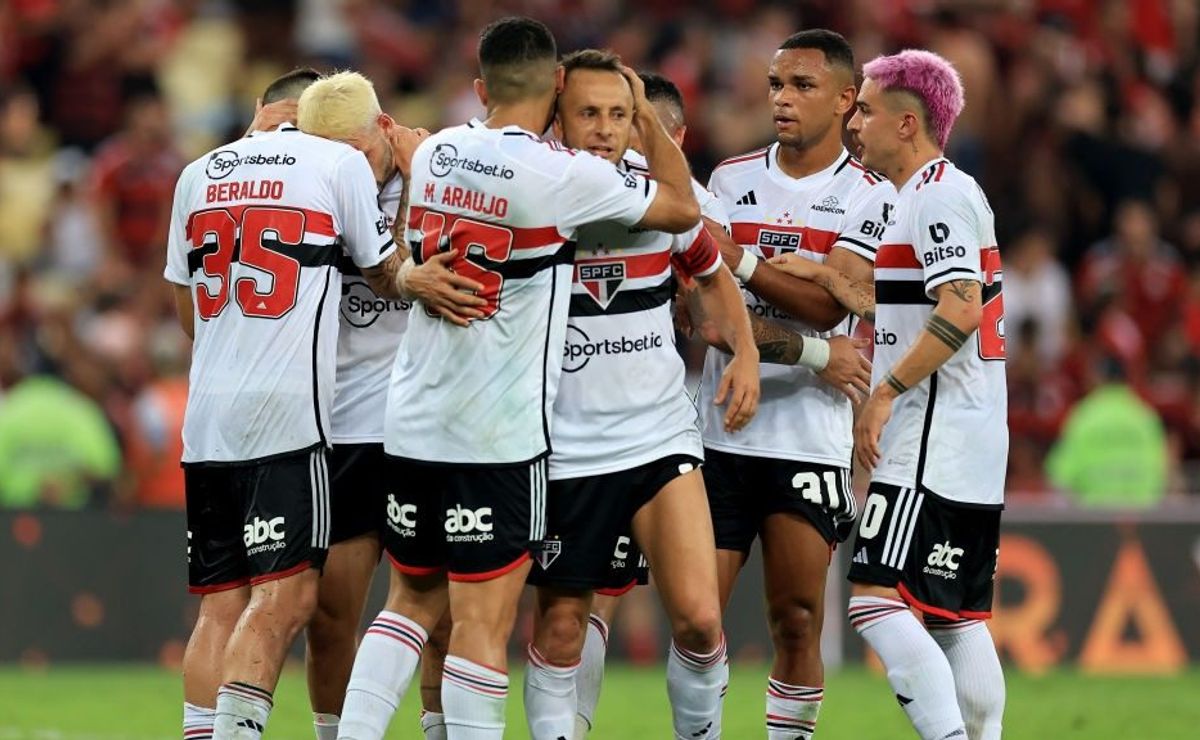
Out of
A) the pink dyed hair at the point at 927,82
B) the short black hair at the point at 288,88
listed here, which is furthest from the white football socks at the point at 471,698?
the pink dyed hair at the point at 927,82

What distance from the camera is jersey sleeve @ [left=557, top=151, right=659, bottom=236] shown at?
742 centimetres

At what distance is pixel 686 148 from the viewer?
1802 centimetres

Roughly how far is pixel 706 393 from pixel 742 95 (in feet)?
32.3

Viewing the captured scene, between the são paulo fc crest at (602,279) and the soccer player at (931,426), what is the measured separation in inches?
40.7

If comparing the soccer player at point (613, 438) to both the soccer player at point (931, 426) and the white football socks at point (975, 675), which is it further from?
the white football socks at point (975, 675)

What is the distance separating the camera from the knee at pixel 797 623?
8.66m

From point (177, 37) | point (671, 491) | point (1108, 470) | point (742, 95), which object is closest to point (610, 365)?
point (671, 491)

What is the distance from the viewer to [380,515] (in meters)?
8.59

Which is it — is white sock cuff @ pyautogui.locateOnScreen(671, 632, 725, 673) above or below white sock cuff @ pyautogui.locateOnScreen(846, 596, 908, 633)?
below

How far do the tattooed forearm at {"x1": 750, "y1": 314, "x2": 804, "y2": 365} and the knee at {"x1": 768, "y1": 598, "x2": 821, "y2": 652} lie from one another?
3.20 ft

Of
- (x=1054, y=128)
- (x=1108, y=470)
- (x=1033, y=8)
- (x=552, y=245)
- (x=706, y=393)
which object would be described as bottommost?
(x=1108, y=470)

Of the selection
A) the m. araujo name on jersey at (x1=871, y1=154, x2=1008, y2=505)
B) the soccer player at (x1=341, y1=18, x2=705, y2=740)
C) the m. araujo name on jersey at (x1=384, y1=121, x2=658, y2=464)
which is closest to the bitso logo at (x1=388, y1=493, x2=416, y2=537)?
the soccer player at (x1=341, y1=18, x2=705, y2=740)

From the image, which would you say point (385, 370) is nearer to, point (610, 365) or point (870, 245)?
point (610, 365)

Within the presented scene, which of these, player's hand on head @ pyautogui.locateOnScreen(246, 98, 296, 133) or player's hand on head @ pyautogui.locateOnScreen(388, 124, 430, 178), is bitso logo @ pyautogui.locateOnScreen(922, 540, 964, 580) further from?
player's hand on head @ pyautogui.locateOnScreen(246, 98, 296, 133)
